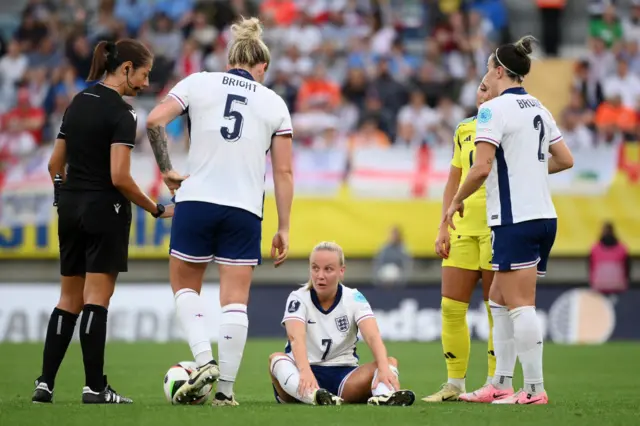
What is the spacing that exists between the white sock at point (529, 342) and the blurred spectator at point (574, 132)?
38.3 ft

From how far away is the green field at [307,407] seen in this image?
6.26 m

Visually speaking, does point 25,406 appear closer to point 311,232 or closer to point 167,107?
point 167,107

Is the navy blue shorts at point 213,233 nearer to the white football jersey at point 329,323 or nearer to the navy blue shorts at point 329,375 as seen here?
the white football jersey at point 329,323

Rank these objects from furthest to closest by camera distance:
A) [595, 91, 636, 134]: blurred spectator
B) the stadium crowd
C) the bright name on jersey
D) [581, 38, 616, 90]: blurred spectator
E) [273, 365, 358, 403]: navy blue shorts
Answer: [581, 38, 616, 90]: blurred spectator < the stadium crowd < [595, 91, 636, 134]: blurred spectator < [273, 365, 358, 403]: navy blue shorts < the bright name on jersey

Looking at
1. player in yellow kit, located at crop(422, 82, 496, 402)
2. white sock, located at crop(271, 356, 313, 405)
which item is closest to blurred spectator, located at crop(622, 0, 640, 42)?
player in yellow kit, located at crop(422, 82, 496, 402)

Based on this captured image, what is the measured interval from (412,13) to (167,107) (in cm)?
1623

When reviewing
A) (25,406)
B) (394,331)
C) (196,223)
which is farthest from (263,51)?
(394,331)

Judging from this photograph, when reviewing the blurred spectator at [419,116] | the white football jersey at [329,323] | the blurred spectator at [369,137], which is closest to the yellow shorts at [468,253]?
the white football jersey at [329,323]

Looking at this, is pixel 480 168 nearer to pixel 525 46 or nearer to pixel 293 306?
pixel 525 46

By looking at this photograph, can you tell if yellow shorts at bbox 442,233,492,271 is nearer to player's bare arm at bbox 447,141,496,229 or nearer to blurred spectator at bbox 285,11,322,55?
player's bare arm at bbox 447,141,496,229

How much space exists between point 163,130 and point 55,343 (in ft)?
5.68

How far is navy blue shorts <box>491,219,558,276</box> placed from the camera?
288 inches

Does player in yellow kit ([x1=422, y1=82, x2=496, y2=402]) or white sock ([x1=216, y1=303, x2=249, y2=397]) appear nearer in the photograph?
white sock ([x1=216, y1=303, x2=249, y2=397])

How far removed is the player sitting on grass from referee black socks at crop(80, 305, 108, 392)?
3.70 ft
